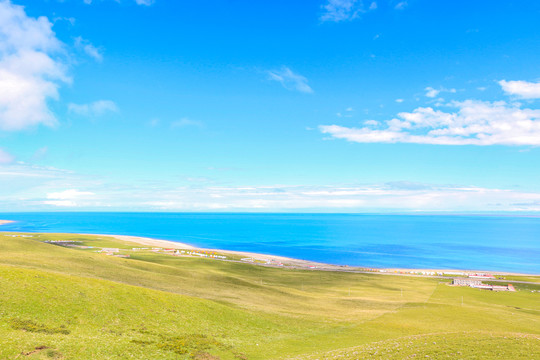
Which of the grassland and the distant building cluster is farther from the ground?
the grassland

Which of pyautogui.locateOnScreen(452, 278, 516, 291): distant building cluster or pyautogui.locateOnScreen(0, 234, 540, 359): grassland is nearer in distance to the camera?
pyautogui.locateOnScreen(0, 234, 540, 359): grassland

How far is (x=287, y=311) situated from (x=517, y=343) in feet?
107

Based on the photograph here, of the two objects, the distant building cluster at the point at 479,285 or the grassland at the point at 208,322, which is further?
the distant building cluster at the point at 479,285

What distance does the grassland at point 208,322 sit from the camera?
27781 mm

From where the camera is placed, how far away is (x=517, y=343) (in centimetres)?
2997

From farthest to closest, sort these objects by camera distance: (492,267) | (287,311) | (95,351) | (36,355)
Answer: (492,267) < (287,311) < (95,351) < (36,355)

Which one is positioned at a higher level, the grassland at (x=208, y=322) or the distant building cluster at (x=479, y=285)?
the grassland at (x=208, y=322)

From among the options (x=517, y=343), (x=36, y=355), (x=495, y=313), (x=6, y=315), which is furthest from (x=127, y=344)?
(x=495, y=313)

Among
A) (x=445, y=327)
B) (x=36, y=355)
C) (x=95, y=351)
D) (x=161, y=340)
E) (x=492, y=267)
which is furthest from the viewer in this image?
(x=492, y=267)

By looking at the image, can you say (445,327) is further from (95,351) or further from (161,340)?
(95,351)

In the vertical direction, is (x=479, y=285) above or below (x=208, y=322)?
below

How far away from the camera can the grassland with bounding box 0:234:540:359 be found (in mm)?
27781

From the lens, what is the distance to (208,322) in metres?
40.7

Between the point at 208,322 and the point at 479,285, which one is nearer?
the point at 208,322
